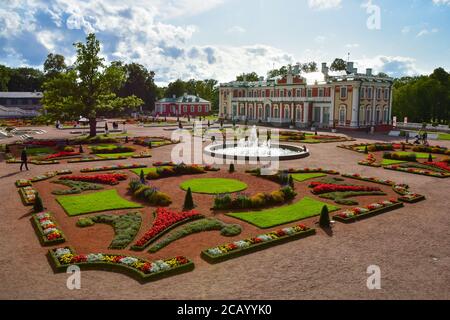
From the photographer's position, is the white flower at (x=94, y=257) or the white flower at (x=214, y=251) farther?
the white flower at (x=214, y=251)

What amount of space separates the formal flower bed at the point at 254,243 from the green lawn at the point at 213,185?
7083 millimetres

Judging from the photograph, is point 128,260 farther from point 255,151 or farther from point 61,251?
point 255,151

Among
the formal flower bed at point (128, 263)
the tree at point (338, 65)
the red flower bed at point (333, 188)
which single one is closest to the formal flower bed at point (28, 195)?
the formal flower bed at point (128, 263)

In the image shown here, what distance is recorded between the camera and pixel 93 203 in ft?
63.8

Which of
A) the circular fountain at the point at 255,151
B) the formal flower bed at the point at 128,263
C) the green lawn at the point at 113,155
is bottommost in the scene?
the formal flower bed at the point at 128,263

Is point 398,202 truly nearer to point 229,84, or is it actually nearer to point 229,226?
point 229,226

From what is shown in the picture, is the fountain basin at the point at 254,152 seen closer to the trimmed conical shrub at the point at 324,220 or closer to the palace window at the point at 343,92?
the trimmed conical shrub at the point at 324,220

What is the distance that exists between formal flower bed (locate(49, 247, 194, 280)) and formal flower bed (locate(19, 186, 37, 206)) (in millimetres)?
7404

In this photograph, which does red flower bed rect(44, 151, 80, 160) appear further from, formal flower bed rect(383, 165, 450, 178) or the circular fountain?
formal flower bed rect(383, 165, 450, 178)

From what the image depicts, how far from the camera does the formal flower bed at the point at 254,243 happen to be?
43.5 feet

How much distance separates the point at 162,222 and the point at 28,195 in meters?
8.75
